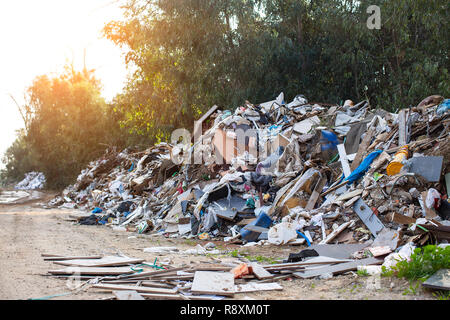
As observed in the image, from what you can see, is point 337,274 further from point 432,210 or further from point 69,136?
point 69,136

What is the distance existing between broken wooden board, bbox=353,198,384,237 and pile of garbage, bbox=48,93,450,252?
19mm

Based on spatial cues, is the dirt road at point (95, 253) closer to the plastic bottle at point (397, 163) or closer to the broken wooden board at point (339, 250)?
the broken wooden board at point (339, 250)

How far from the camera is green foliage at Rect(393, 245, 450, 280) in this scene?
3857 millimetres

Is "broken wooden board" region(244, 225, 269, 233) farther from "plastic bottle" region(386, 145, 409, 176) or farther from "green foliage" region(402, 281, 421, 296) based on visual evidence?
"green foliage" region(402, 281, 421, 296)

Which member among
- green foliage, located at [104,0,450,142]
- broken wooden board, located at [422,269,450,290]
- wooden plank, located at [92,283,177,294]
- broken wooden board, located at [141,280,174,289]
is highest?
green foliage, located at [104,0,450,142]

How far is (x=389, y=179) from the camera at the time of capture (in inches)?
280

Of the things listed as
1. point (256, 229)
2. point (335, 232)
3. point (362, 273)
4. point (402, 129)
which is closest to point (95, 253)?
point (256, 229)

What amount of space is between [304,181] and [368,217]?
6.36 ft

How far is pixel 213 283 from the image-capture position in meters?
4.20

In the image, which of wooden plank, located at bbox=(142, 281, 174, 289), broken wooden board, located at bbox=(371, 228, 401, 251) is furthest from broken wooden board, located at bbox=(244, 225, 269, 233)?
wooden plank, located at bbox=(142, 281, 174, 289)

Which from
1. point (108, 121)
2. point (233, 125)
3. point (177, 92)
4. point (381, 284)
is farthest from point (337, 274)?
point (108, 121)

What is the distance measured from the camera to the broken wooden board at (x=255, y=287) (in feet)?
13.7

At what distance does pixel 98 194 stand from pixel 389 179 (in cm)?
1228

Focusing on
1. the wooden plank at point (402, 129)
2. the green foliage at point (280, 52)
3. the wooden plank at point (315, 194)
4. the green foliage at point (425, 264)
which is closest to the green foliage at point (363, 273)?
the green foliage at point (425, 264)
